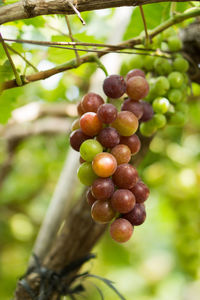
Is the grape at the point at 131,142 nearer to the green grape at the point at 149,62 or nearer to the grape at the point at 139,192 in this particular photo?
the grape at the point at 139,192

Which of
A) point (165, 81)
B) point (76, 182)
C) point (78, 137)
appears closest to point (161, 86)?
point (165, 81)

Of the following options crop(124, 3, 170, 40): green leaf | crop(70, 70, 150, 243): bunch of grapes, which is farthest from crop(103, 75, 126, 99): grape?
crop(124, 3, 170, 40): green leaf

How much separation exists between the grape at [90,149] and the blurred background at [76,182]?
0.26 m

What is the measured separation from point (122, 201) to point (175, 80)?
339 millimetres

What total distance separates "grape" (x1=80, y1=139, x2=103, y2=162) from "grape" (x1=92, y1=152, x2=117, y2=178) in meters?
0.01

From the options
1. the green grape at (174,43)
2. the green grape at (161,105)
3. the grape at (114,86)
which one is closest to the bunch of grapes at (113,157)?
the grape at (114,86)

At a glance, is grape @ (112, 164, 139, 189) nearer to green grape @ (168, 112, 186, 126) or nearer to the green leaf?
green grape @ (168, 112, 186, 126)

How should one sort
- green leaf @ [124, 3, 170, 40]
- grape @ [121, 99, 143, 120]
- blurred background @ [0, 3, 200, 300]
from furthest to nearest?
blurred background @ [0, 3, 200, 300], green leaf @ [124, 3, 170, 40], grape @ [121, 99, 143, 120]

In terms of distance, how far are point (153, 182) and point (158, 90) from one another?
3.29 ft

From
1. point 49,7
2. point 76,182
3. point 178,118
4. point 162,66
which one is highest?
point 49,7

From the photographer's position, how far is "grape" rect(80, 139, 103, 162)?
20.1 inches

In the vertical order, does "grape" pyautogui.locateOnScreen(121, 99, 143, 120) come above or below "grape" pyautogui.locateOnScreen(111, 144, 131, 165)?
above

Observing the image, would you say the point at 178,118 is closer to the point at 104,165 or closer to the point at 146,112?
the point at 146,112

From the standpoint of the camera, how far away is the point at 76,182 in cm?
109
